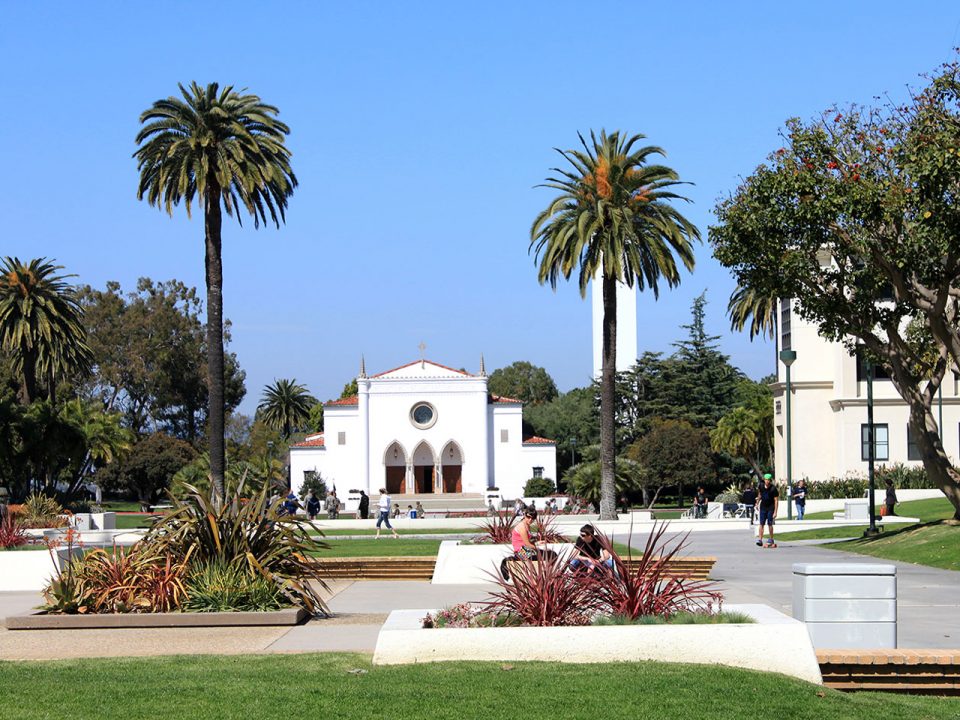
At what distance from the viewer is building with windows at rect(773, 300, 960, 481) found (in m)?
55.7

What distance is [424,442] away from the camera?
295 feet

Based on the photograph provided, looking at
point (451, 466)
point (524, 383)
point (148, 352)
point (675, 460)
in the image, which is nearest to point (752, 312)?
point (675, 460)

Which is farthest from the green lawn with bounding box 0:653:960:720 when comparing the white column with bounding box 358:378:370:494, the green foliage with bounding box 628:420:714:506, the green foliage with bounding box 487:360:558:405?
the green foliage with bounding box 487:360:558:405

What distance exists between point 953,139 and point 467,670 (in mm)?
15871

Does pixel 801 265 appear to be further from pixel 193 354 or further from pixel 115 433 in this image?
pixel 193 354

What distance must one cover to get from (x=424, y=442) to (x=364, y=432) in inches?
179

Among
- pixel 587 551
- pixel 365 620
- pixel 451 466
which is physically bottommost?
pixel 451 466

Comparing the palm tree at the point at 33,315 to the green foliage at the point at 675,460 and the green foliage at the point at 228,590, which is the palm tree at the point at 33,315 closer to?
the green foliage at the point at 675,460

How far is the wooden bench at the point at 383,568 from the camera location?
21406 mm

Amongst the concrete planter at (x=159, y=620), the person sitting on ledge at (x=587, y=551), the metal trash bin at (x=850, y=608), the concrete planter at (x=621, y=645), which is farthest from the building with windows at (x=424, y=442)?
the concrete planter at (x=621, y=645)

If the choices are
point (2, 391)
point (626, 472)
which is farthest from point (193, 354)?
point (626, 472)

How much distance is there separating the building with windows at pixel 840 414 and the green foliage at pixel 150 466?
40.5 meters

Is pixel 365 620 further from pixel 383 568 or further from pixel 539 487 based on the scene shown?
pixel 539 487

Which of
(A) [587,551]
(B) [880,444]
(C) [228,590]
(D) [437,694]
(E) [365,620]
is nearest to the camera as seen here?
(D) [437,694]
